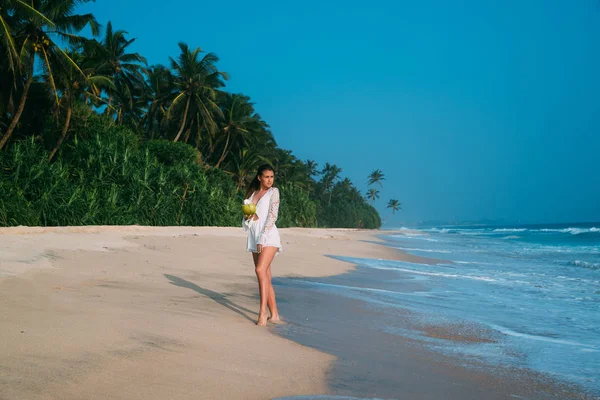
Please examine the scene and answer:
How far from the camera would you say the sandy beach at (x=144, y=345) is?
8.13ft

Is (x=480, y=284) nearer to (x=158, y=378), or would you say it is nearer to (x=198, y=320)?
(x=198, y=320)

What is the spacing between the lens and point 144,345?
123 inches

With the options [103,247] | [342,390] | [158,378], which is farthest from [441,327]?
[103,247]

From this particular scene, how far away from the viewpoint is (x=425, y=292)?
7309 millimetres

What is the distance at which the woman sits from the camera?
4613 mm

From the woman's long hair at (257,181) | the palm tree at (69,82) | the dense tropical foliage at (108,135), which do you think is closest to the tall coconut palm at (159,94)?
the dense tropical foliage at (108,135)

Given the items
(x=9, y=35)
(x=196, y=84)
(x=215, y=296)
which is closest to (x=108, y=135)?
(x=9, y=35)

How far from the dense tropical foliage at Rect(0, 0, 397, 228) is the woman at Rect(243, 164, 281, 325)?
496 inches

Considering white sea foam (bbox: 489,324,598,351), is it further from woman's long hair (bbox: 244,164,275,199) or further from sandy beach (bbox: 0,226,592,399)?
woman's long hair (bbox: 244,164,275,199)

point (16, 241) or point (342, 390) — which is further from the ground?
point (16, 241)

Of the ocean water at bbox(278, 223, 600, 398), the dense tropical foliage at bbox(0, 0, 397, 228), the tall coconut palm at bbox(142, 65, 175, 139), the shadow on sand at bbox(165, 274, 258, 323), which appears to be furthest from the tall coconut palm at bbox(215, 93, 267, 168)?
the shadow on sand at bbox(165, 274, 258, 323)

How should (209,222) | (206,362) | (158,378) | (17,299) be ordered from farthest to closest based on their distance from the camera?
(209,222)
(17,299)
(206,362)
(158,378)

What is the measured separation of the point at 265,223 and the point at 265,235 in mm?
122

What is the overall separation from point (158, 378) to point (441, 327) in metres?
3.04
